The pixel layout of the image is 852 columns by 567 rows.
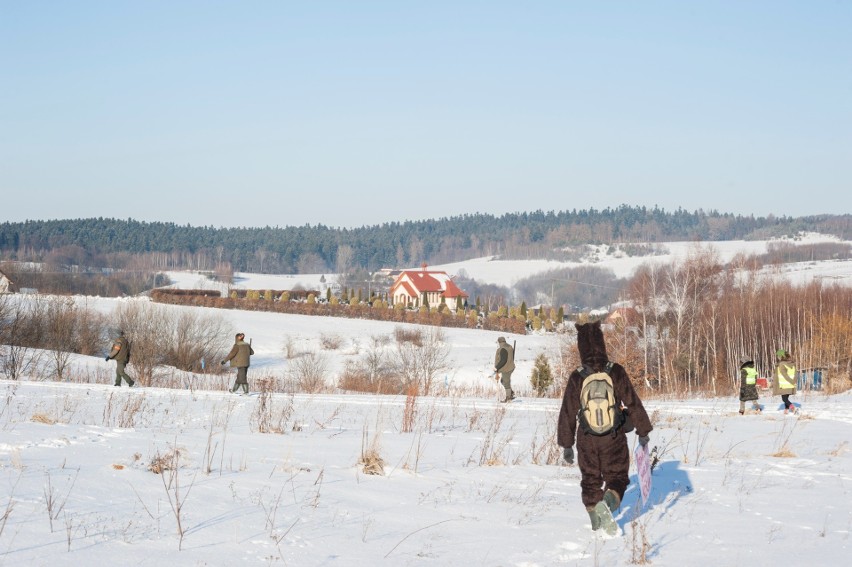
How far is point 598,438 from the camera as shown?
6.66 meters

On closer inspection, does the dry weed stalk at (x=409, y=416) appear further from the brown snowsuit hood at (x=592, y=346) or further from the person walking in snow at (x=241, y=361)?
the person walking in snow at (x=241, y=361)

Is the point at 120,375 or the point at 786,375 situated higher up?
the point at 786,375

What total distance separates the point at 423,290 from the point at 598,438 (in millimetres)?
108233

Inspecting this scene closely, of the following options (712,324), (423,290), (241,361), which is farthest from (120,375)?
(423,290)

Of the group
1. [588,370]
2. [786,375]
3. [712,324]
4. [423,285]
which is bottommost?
[712,324]

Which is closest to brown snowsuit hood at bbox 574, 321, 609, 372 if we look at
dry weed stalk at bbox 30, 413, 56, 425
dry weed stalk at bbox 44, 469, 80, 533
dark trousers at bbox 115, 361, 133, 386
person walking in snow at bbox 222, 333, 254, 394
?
dry weed stalk at bbox 44, 469, 80, 533

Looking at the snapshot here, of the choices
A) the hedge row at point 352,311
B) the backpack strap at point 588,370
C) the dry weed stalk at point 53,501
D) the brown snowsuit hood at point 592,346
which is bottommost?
the hedge row at point 352,311

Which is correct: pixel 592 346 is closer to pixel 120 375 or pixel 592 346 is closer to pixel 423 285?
pixel 120 375

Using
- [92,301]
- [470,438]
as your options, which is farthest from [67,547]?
[92,301]

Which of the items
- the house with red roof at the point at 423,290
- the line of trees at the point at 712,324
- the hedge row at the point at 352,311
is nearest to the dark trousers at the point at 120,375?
the line of trees at the point at 712,324

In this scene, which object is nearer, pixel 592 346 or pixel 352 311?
pixel 592 346

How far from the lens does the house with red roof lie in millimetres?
114812

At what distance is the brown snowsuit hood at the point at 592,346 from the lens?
6758 mm

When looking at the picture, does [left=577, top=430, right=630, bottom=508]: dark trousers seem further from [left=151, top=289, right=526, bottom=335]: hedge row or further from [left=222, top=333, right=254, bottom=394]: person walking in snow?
[left=151, top=289, right=526, bottom=335]: hedge row
